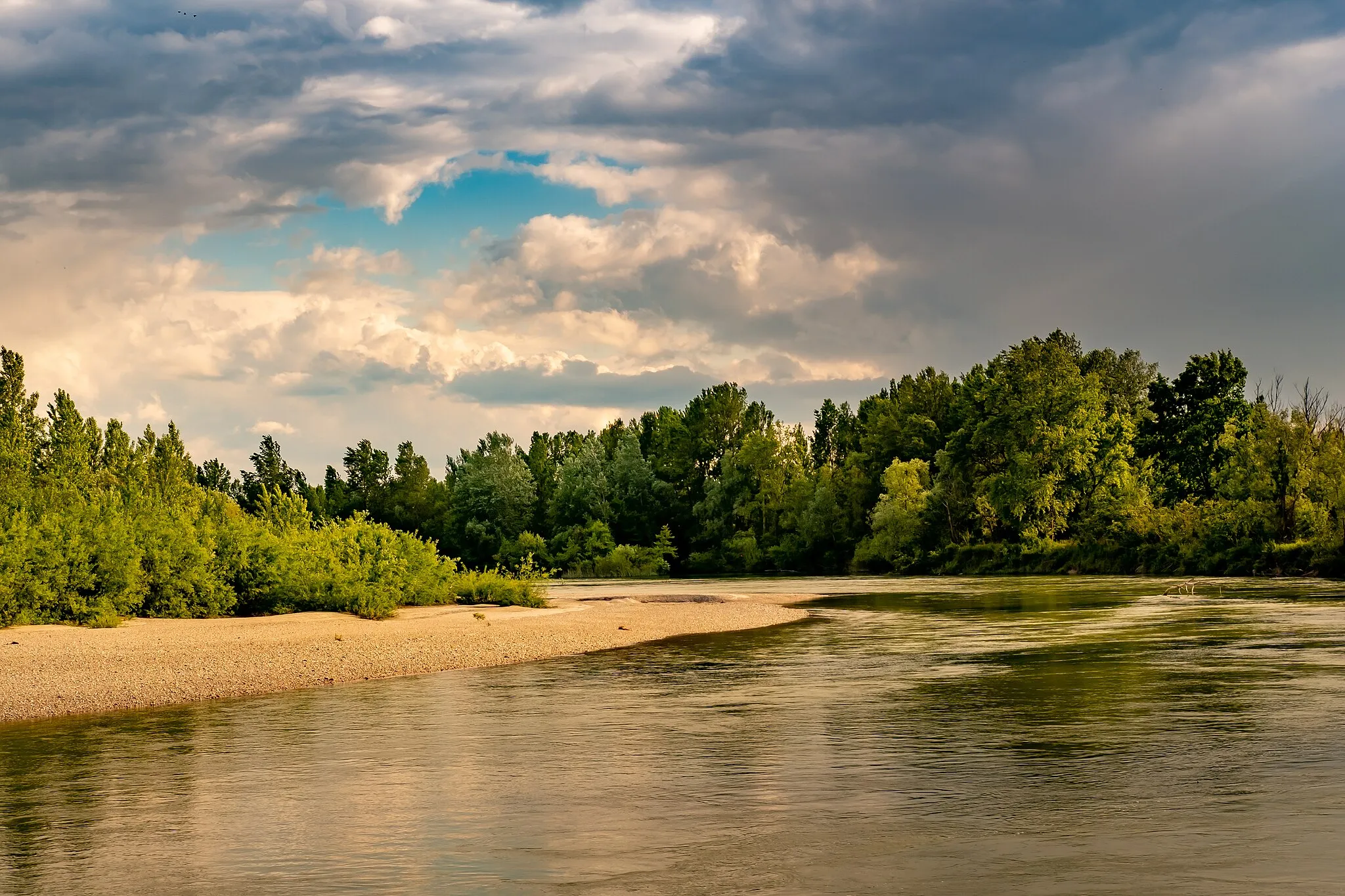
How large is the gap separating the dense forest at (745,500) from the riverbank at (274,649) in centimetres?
262

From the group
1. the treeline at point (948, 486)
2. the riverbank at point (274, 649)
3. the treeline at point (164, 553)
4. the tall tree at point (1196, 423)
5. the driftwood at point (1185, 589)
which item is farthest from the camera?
the tall tree at point (1196, 423)

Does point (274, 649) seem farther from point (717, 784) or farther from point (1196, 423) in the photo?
point (1196, 423)

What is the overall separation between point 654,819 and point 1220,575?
84.7 m

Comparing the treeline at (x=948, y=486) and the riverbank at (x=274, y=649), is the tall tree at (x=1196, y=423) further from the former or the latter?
the riverbank at (x=274, y=649)

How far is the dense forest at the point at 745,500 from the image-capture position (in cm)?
5106

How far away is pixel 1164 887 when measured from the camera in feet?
43.4

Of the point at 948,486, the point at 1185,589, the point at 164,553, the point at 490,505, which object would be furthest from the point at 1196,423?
the point at 164,553

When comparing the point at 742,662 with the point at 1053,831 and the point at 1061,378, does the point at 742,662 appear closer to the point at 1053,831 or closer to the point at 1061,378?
the point at 1053,831

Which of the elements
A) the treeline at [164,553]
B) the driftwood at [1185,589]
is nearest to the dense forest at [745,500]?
the treeline at [164,553]

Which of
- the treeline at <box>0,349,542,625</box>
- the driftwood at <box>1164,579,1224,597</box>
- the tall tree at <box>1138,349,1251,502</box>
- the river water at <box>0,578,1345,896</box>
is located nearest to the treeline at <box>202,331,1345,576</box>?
the tall tree at <box>1138,349,1251,502</box>

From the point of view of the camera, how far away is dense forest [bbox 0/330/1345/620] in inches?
2010

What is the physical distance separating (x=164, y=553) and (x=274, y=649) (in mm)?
11849

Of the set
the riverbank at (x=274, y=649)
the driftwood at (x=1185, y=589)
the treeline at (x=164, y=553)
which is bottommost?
the driftwood at (x=1185, y=589)

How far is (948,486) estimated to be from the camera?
124500 mm
